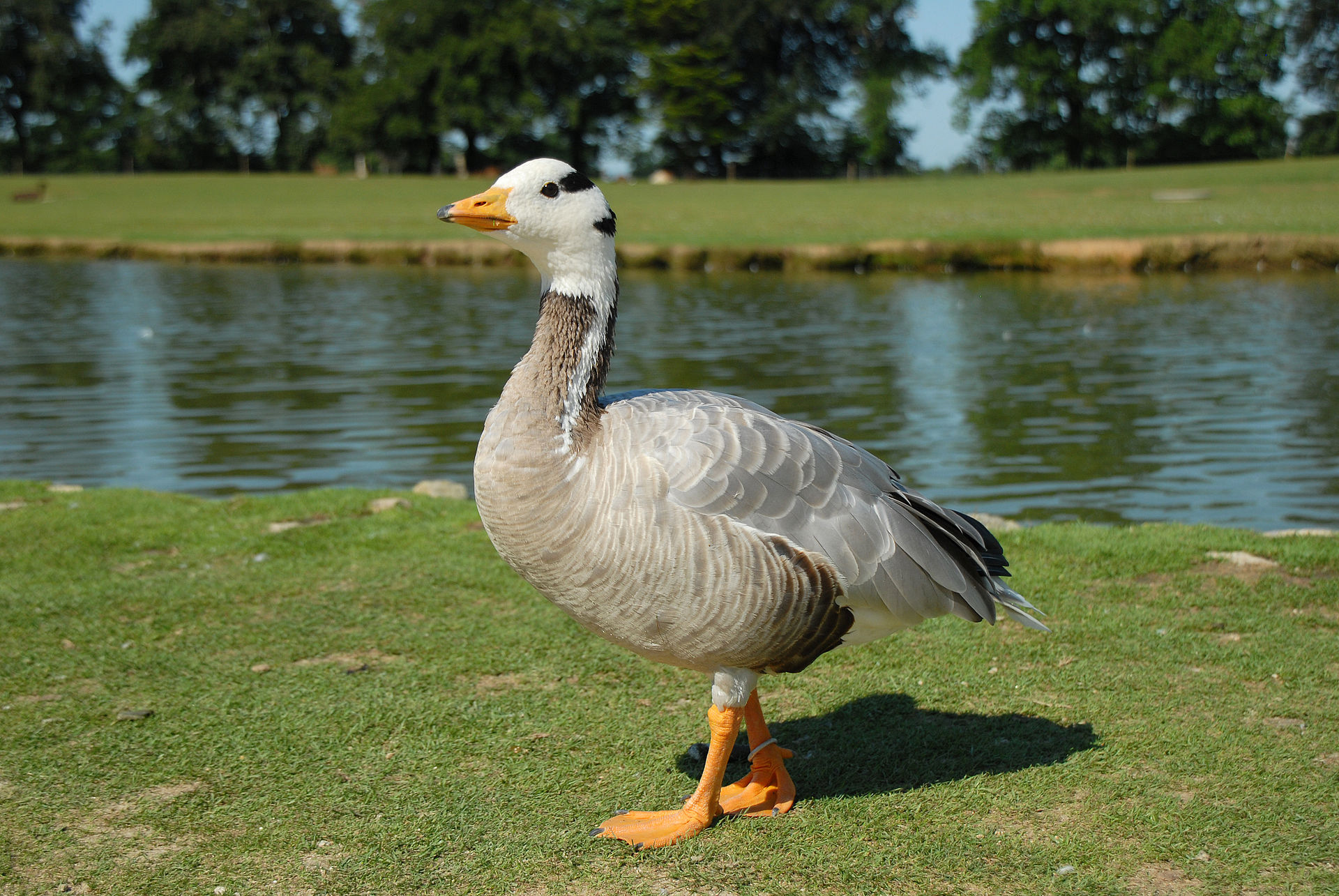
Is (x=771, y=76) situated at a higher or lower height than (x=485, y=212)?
higher

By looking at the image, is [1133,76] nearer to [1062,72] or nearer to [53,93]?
[1062,72]

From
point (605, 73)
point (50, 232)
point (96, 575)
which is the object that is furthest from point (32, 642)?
point (605, 73)

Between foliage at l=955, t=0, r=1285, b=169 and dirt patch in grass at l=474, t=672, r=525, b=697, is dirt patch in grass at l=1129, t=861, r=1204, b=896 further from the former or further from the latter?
foliage at l=955, t=0, r=1285, b=169

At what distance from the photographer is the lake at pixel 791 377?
11.9 meters

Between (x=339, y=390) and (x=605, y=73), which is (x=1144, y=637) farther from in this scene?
(x=605, y=73)

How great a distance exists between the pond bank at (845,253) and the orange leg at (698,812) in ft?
89.4

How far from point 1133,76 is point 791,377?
60.2 m

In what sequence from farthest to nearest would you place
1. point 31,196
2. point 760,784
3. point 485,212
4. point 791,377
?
point 31,196 < point 791,377 < point 760,784 < point 485,212

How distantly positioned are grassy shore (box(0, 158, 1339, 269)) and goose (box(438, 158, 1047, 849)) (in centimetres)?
2700

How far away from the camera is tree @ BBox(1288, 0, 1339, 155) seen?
68.8m

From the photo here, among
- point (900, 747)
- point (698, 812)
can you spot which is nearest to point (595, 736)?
point (698, 812)

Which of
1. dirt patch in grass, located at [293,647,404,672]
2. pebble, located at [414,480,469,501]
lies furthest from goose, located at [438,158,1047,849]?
pebble, located at [414,480,469,501]

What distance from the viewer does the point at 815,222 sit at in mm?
37875


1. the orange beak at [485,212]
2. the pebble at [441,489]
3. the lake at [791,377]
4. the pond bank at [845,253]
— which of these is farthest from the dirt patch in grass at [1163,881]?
the pond bank at [845,253]
